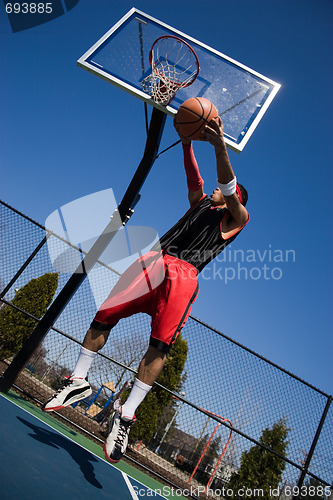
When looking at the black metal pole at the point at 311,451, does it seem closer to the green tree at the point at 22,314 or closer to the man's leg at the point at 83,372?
the man's leg at the point at 83,372

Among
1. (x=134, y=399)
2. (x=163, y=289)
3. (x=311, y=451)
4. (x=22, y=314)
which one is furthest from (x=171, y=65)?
(x=22, y=314)

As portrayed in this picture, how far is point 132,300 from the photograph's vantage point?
8.52ft

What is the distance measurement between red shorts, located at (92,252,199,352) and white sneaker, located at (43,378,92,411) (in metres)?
0.43

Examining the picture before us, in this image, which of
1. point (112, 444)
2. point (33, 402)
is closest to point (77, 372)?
point (112, 444)

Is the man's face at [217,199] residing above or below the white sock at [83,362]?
above

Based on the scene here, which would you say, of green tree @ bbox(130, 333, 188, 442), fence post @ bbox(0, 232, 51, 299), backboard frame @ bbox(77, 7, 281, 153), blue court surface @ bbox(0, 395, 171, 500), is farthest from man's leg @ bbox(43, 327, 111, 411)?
green tree @ bbox(130, 333, 188, 442)

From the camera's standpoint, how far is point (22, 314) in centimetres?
1002

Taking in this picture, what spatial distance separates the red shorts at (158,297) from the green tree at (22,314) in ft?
25.3

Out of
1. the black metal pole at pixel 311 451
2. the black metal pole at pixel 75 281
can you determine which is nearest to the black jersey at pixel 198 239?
the black metal pole at pixel 75 281

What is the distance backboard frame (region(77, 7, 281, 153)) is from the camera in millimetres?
3889

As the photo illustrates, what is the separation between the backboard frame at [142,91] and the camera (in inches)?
153

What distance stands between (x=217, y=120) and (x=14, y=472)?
254cm

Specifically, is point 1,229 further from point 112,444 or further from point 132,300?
point 112,444

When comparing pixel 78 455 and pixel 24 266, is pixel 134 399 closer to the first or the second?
pixel 78 455
